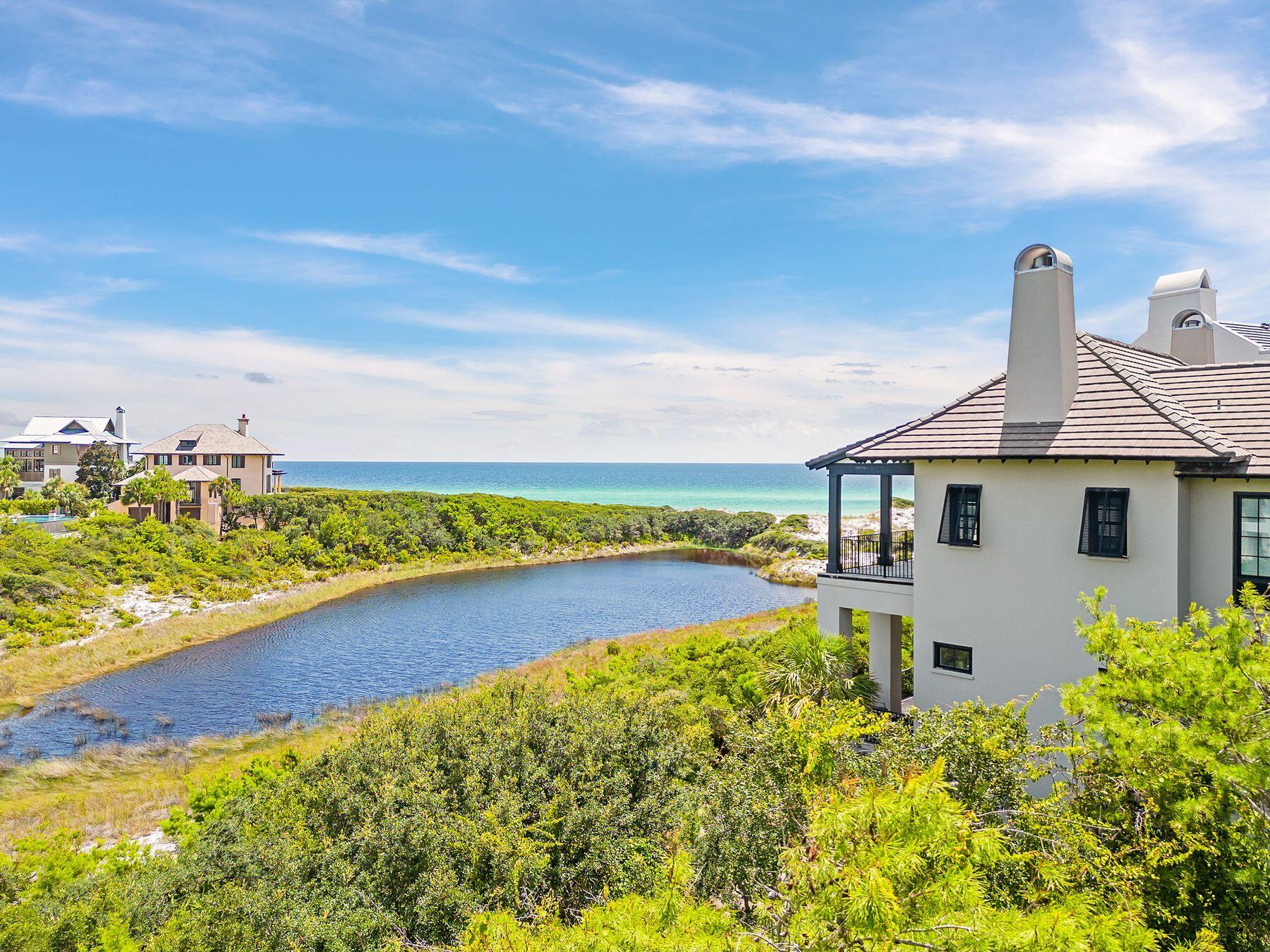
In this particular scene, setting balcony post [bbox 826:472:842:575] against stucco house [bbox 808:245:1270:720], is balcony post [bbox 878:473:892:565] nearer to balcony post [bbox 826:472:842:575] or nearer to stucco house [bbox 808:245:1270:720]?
stucco house [bbox 808:245:1270:720]

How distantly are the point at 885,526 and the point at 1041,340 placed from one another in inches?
234

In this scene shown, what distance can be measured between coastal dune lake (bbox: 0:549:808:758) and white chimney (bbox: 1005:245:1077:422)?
21713mm

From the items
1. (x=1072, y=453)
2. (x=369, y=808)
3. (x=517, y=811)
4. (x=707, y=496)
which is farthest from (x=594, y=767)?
(x=707, y=496)

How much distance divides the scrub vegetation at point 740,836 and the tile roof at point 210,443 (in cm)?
4969

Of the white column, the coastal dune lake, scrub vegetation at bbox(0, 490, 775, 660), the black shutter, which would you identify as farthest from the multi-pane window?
scrub vegetation at bbox(0, 490, 775, 660)

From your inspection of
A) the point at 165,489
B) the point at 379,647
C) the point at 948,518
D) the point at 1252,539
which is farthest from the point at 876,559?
the point at 165,489

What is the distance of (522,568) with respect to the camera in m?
56.9

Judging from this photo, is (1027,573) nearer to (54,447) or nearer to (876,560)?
(876,560)

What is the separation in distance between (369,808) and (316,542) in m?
42.9

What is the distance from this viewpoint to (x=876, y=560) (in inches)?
704

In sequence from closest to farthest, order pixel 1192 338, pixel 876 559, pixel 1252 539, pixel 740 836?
1. pixel 740 836
2. pixel 1252 539
3. pixel 876 559
4. pixel 1192 338

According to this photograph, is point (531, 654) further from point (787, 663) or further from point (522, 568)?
point (522, 568)

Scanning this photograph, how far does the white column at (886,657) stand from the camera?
16.2 metres

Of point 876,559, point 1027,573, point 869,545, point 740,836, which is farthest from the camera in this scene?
point 869,545
